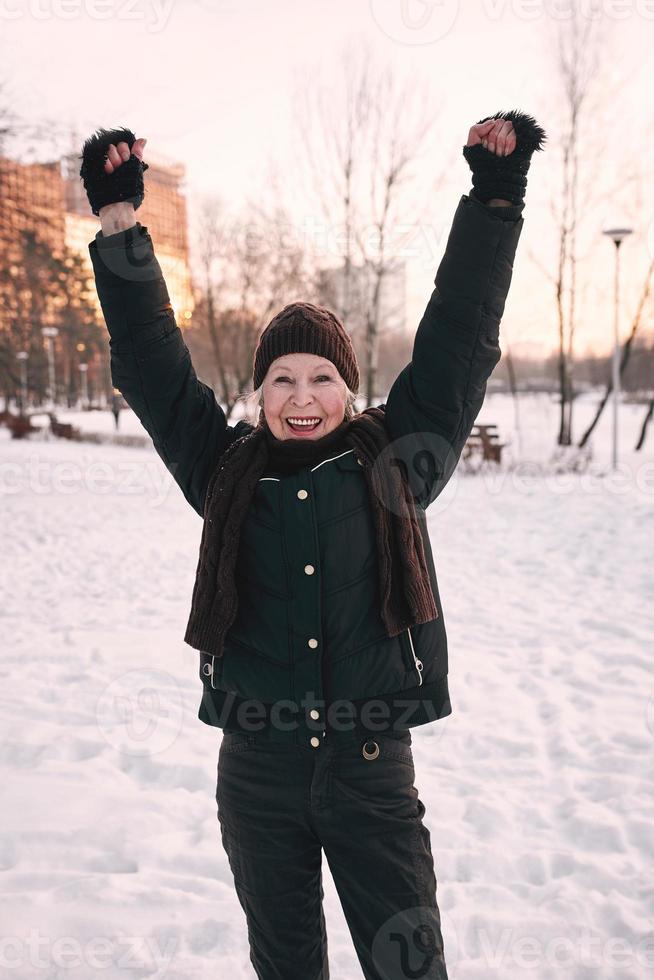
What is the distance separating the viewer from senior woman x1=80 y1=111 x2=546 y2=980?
1.50 m

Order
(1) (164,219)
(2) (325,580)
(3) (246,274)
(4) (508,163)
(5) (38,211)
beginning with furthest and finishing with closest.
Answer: (3) (246,274)
(1) (164,219)
(5) (38,211)
(2) (325,580)
(4) (508,163)

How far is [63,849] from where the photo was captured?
271 cm

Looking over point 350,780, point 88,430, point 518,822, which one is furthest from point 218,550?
point 88,430

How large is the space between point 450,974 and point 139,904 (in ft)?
3.38

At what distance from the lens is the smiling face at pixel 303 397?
1627 millimetres

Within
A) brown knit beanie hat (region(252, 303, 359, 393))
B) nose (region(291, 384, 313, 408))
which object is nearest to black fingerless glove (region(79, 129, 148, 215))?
brown knit beanie hat (region(252, 303, 359, 393))

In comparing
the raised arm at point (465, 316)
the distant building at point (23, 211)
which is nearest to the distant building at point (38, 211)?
the distant building at point (23, 211)

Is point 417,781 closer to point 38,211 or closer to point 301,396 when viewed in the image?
point 301,396

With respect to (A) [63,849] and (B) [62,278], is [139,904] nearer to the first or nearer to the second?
(A) [63,849]

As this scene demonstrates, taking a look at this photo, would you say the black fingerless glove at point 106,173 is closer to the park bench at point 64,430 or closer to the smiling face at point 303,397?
the smiling face at point 303,397

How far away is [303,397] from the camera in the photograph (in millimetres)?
1609

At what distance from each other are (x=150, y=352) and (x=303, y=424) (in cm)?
38

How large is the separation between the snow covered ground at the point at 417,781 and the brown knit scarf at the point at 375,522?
130 cm

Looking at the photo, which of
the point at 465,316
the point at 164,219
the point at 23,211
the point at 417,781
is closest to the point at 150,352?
the point at 465,316
